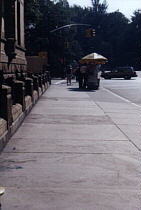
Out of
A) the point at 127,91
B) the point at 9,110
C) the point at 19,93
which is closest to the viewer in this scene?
the point at 9,110

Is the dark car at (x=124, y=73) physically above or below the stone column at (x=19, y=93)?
below

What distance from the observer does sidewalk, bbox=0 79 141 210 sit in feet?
17.7

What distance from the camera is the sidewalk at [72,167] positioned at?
5.38 m

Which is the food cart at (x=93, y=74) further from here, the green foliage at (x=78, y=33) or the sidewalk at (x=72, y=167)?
the green foliage at (x=78, y=33)

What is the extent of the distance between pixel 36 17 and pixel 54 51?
36.0ft

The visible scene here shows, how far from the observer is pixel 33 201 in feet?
17.5

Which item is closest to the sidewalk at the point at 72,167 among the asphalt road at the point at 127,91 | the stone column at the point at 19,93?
the stone column at the point at 19,93

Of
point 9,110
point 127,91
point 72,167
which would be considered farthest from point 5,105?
point 127,91

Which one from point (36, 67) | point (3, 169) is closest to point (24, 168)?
point (3, 169)

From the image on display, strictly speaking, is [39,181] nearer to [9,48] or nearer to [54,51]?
[9,48]

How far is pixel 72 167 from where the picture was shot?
7.11 m

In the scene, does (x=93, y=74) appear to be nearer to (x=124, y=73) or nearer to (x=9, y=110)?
(x=9, y=110)

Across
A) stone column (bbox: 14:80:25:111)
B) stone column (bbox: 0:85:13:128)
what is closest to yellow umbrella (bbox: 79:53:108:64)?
stone column (bbox: 14:80:25:111)

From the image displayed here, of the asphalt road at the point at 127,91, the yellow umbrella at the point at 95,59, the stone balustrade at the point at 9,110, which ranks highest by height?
the yellow umbrella at the point at 95,59
